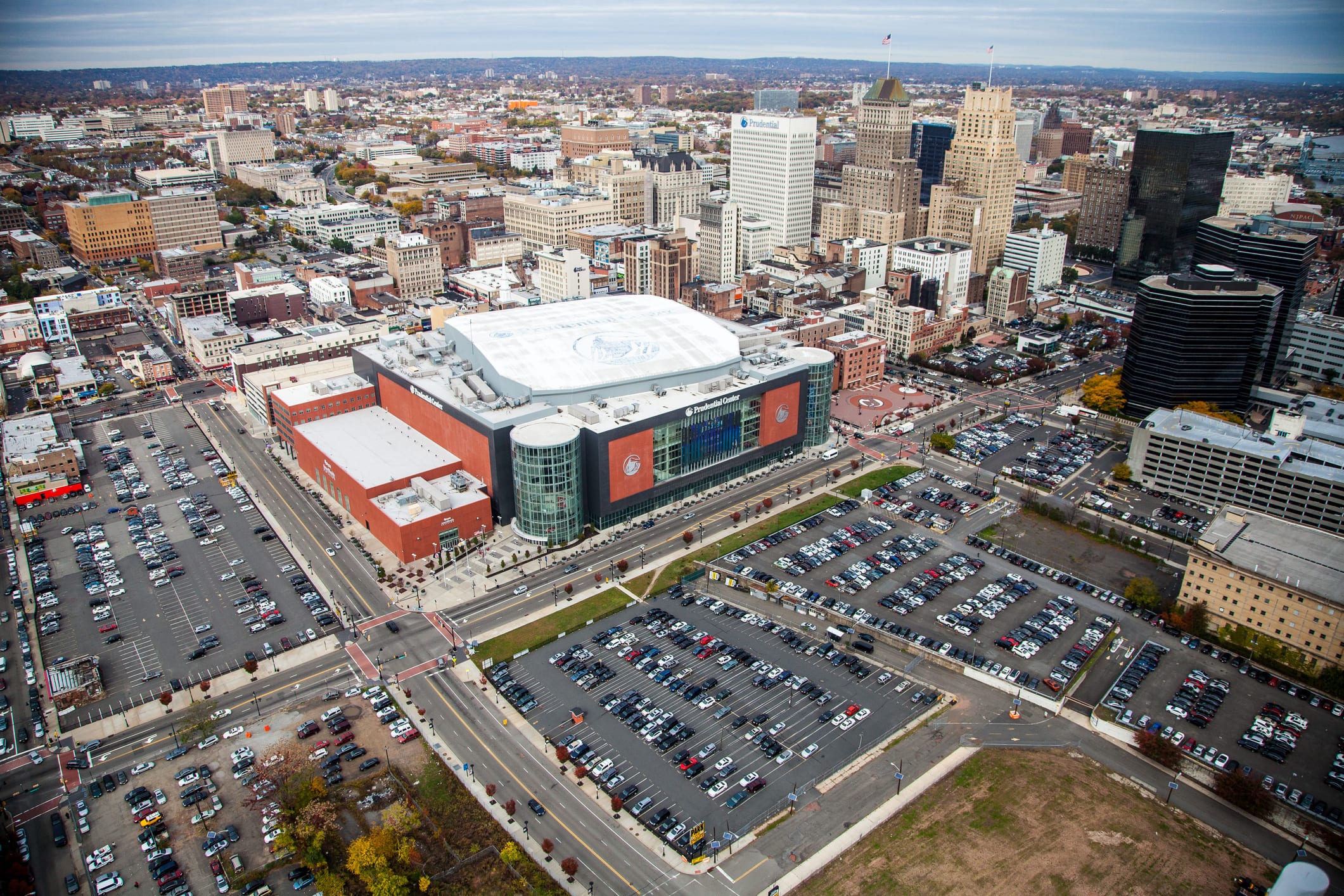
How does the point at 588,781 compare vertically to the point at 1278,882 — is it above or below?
below

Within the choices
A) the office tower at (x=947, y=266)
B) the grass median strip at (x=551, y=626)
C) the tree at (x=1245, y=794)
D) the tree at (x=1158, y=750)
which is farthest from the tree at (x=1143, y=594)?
the office tower at (x=947, y=266)

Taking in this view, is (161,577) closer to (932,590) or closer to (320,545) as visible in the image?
(320,545)

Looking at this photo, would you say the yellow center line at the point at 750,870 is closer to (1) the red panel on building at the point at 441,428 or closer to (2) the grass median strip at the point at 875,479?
(1) the red panel on building at the point at 441,428

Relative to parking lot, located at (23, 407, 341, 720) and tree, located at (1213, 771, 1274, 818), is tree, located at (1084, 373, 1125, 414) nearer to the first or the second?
tree, located at (1213, 771, 1274, 818)

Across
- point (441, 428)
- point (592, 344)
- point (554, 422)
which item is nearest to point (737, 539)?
point (554, 422)

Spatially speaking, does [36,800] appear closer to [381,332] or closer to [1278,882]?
[1278,882]

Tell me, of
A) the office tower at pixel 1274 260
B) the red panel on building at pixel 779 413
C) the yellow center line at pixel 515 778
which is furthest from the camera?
the office tower at pixel 1274 260

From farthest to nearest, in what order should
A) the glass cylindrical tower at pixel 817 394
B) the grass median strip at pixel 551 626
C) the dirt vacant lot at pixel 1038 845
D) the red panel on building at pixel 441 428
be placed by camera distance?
the glass cylindrical tower at pixel 817 394, the red panel on building at pixel 441 428, the grass median strip at pixel 551 626, the dirt vacant lot at pixel 1038 845

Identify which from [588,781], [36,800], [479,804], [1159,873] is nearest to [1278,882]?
[1159,873]
